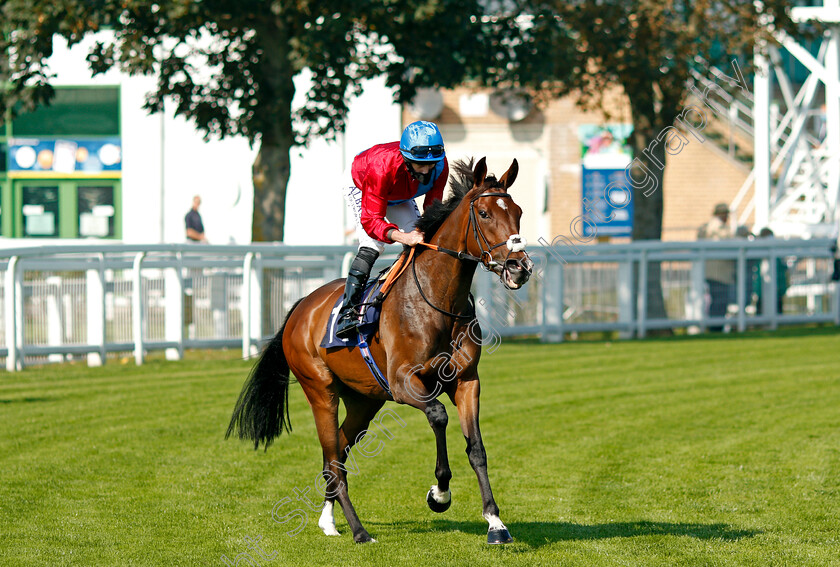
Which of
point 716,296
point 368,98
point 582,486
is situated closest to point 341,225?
point 368,98

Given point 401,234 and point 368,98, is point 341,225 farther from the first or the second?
point 401,234

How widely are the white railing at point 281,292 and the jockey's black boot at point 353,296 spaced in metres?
5.95

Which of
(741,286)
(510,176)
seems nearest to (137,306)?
(510,176)

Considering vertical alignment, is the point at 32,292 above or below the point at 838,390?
above

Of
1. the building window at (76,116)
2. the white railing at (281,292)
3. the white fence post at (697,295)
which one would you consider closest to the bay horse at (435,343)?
the white railing at (281,292)

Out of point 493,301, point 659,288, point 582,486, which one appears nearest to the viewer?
point 582,486

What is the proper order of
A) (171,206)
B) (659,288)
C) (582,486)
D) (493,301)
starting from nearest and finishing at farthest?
(582,486) → (493,301) → (659,288) → (171,206)

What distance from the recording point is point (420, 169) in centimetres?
568

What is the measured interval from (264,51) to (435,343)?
35.4 ft

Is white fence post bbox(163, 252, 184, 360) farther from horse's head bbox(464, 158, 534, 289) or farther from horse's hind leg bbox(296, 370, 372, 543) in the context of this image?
horse's head bbox(464, 158, 534, 289)

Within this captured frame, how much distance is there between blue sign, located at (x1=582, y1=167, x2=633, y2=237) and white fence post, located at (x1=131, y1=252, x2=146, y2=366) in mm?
12207

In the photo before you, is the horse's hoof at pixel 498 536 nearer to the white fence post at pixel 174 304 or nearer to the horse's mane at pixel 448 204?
the horse's mane at pixel 448 204

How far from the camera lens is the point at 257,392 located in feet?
21.9

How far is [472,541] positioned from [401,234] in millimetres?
1553
